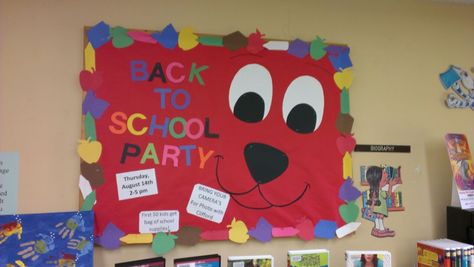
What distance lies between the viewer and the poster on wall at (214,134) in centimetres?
206

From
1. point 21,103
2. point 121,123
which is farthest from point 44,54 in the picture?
point 121,123

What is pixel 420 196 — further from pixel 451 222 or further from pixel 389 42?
pixel 389 42

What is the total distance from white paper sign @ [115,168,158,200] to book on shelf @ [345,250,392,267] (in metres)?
1.08

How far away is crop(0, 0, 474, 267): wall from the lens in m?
2.03

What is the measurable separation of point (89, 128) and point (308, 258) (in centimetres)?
132

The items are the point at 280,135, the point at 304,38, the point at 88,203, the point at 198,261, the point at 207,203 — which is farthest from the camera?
the point at 304,38

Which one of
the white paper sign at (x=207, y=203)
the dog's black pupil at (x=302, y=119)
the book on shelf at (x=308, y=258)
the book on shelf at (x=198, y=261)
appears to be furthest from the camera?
the dog's black pupil at (x=302, y=119)

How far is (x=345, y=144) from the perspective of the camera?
2.32m

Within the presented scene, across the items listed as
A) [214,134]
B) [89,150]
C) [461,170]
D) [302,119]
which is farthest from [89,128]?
[461,170]

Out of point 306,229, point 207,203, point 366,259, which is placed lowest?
point 366,259

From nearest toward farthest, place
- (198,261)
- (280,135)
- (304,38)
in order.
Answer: (198,261) < (280,135) < (304,38)

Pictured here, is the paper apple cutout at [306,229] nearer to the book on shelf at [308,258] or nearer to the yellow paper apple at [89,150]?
the book on shelf at [308,258]

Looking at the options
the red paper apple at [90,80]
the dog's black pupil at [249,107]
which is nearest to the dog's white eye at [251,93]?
the dog's black pupil at [249,107]

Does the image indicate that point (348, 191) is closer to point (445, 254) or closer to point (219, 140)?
point (445, 254)
